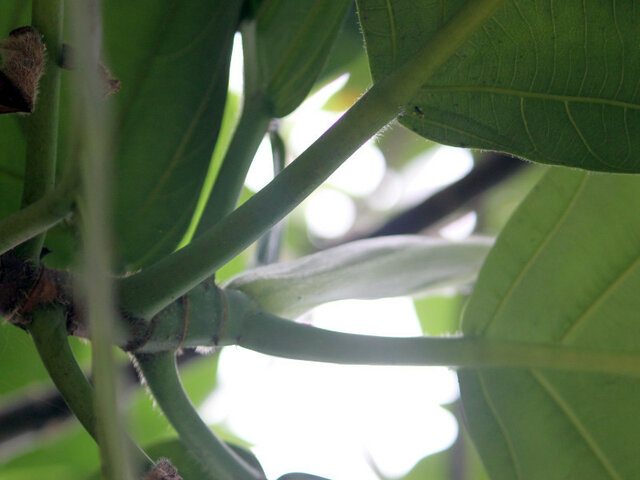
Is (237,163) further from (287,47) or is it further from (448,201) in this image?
(448,201)

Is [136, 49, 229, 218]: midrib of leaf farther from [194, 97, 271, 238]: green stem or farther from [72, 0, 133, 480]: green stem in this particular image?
[72, 0, 133, 480]: green stem

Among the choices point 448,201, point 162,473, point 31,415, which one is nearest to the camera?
point 162,473

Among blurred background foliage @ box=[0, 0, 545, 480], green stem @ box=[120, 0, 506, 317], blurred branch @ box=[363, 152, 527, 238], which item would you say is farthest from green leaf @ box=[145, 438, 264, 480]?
blurred branch @ box=[363, 152, 527, 238]

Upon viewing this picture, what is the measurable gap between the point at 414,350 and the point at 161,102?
0.73ft

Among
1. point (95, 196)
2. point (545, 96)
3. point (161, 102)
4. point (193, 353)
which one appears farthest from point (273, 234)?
point (95, 196)

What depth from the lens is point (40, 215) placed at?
0.31 meters

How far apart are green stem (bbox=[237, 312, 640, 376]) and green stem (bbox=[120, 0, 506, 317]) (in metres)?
0.07

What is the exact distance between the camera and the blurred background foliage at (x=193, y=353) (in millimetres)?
463

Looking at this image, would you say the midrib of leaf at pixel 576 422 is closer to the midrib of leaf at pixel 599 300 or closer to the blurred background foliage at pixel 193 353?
the midrib of leaf at pixel 599 300

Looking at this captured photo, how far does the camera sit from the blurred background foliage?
463 mm

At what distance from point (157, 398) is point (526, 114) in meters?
0.25

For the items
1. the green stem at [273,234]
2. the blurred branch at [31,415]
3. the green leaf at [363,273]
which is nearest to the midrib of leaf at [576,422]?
the green leaf at [363,273]

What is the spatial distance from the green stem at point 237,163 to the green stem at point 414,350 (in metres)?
0.08

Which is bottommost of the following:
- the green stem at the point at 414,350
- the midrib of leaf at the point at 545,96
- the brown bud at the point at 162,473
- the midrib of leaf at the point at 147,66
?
the brown bud at the point at 162,473
